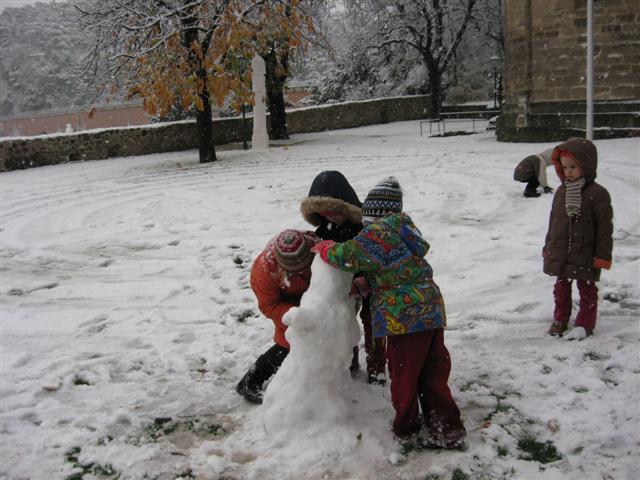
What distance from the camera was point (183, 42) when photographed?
14883 mm

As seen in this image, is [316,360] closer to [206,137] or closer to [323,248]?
[323,248]

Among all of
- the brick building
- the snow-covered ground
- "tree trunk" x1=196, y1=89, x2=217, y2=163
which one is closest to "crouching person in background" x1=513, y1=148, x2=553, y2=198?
the snow-covered ground

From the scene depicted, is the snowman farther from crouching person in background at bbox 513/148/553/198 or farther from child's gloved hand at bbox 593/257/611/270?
crouching person in background at bbox 513/148/553/198

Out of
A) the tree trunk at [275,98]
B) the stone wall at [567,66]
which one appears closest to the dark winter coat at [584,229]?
the stone wall at [567,66]

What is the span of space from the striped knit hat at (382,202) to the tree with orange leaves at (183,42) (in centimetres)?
1149

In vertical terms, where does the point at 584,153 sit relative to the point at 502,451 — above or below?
above

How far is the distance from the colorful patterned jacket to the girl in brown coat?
158 cm

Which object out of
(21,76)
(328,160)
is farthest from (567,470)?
(21,76)

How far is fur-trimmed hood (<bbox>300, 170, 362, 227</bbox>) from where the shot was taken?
316 cm

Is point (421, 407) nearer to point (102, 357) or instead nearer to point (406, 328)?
point (406, 328)

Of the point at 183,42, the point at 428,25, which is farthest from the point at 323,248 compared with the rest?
the point at 428,25

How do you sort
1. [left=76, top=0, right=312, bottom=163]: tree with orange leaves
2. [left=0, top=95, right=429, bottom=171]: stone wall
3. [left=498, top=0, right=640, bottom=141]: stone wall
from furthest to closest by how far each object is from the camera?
[left=0, top=95, right=429, bottom=171]: stone wall → [left=498, top=0, right=640, bottom=141]: stone wall → [left=76, top=0, right=312, bottom=163]: tree with orange leaves

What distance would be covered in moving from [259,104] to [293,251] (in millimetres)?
15119

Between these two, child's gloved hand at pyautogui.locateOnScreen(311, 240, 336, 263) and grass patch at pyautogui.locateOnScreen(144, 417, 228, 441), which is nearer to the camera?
child's gloved hand at pyautogui.locateOnScreen(311, 240, 336, 263)
